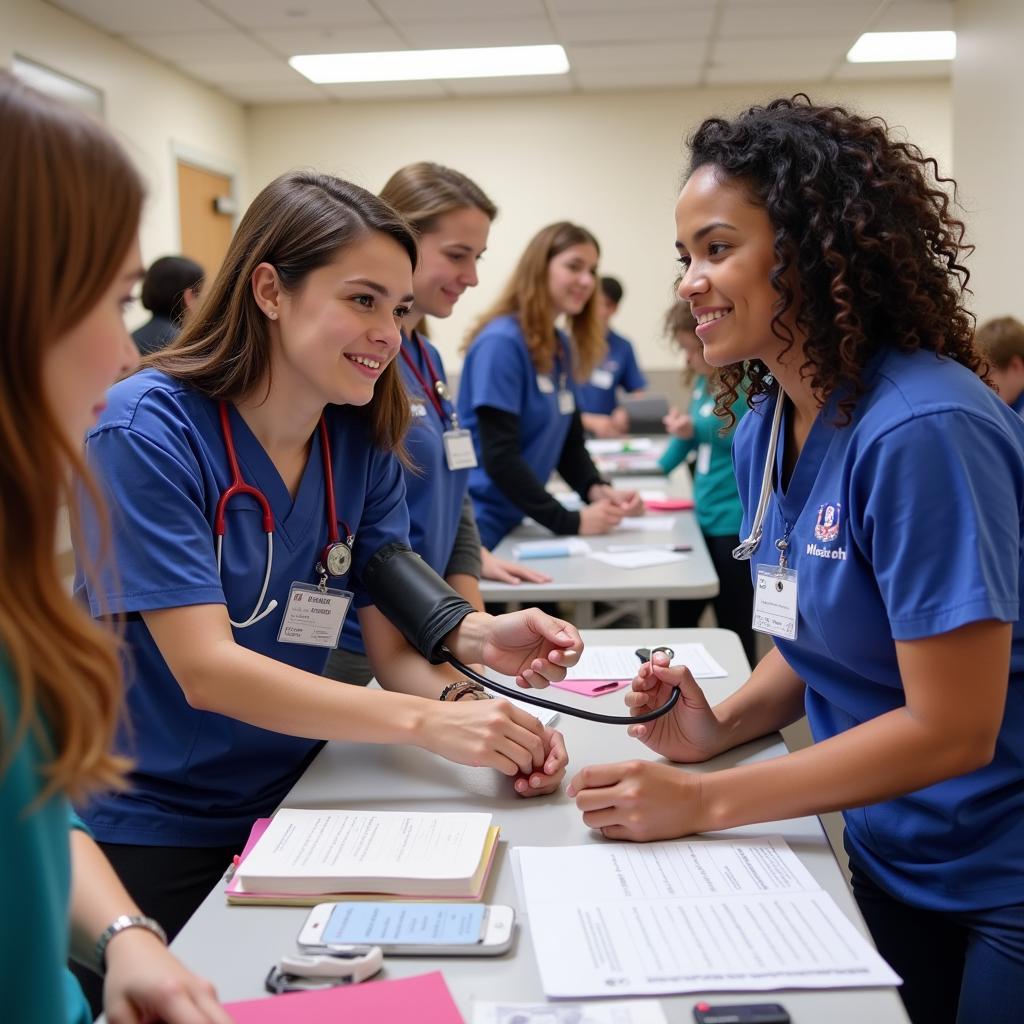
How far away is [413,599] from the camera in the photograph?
59.0 inches

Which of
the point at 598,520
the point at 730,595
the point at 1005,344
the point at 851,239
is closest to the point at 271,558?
the point at 851,239

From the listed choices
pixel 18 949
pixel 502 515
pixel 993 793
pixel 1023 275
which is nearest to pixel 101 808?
pixel 18 949

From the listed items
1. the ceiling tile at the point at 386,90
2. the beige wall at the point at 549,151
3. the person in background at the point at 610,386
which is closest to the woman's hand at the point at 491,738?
the person in background at the point at 610,386

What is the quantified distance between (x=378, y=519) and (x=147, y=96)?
5566 millimetres

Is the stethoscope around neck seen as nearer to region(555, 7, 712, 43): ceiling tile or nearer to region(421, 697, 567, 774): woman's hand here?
region(421, 697, 567, 774): woman's hand

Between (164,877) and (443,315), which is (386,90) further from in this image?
(164,877)

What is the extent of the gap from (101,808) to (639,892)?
2.26 feet

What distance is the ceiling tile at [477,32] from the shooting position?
559 cm

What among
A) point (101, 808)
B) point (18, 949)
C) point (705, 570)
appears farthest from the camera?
point (705, 570)

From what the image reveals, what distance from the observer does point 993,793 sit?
1113 millimetres

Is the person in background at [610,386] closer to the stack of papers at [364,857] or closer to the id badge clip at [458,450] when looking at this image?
the id badge clip at [458,450]

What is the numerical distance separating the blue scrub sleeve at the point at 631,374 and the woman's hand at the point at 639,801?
4990mm

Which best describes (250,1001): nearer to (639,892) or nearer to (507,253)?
(639,892)

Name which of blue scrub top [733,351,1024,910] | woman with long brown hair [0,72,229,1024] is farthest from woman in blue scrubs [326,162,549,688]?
woman with long brown hair [0,72,229,1024]
